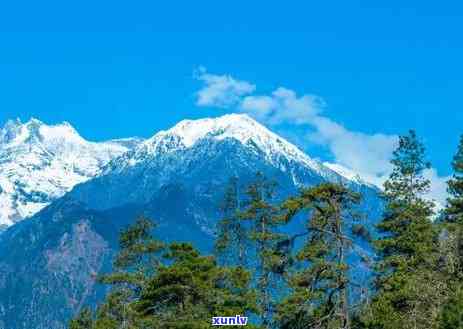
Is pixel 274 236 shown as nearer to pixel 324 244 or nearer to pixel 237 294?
pixel 237 294

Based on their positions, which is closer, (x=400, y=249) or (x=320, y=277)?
(x=320, y=277)

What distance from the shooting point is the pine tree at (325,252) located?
46.7 metres

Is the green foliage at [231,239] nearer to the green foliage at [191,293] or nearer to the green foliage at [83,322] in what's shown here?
the green foliage at [191,293]

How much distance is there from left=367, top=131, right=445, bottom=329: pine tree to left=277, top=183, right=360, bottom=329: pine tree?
7.25 feet

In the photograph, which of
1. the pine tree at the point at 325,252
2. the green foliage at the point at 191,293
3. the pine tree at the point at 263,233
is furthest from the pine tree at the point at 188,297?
the pine tree at the point at 325,252

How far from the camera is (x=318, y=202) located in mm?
47750

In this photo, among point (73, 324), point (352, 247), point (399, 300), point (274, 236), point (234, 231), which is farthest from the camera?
point (73, 324)

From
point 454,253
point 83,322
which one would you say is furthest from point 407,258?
point 83,322

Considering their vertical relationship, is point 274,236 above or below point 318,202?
above

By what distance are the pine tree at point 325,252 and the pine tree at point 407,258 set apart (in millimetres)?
2209

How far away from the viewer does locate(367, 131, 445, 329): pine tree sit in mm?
52469

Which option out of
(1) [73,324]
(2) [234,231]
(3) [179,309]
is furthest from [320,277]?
(1) [73,324]

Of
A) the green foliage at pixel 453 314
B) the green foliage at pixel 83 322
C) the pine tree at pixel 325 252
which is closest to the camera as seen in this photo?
the green foliage at pixel 453 314

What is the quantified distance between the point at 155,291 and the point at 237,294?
8.01 meters
